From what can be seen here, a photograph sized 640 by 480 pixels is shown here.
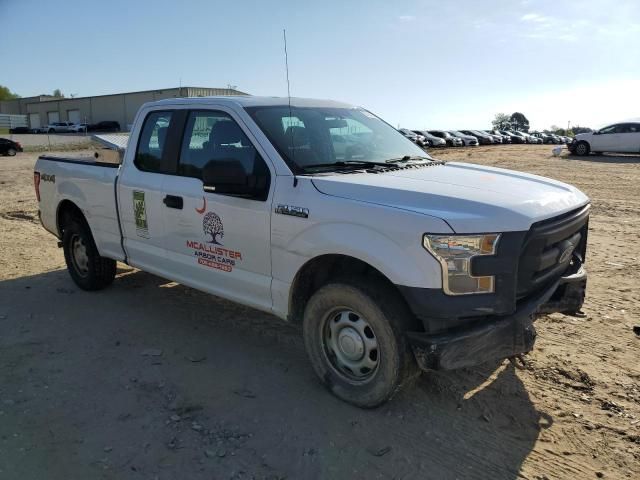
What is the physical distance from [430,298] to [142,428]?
6.42 feet

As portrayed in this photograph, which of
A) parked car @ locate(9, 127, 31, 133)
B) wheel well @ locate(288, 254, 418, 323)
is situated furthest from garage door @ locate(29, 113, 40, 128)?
wheel well @ locate(288, 254, 418, 323)

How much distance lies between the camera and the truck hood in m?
3.00

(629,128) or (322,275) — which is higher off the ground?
(629,128)

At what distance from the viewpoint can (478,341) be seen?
9.96 ft

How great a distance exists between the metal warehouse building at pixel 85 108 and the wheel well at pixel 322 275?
53.0 meters

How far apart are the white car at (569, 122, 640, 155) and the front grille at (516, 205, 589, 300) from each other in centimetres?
2426

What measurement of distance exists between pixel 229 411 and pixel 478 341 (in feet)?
5.49

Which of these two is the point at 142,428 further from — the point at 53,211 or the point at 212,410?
the point at 53,211

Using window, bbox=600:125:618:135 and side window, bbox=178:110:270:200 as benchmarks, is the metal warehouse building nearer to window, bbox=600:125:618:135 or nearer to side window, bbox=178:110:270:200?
window, bbox=600:125:618:135

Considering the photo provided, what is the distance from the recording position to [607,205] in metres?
11.1

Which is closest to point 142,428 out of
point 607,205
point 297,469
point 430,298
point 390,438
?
point 297,469

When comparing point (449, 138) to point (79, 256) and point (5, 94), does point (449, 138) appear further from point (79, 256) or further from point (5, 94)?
point (5, 94)

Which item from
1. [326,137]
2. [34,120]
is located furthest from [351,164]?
[34,120]

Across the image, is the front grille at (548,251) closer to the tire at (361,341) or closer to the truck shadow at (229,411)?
the tire at (361,341)
